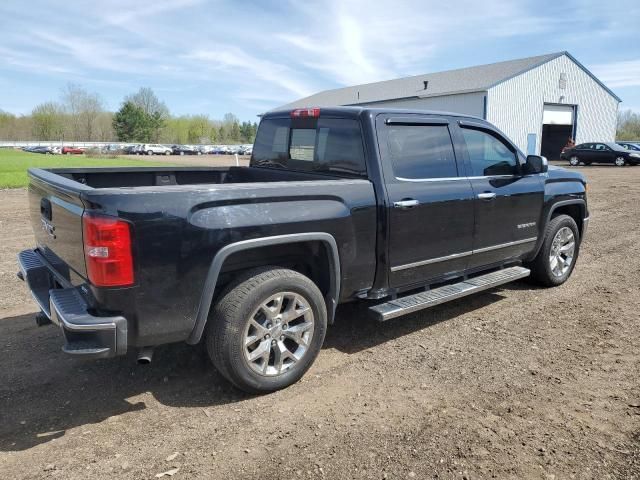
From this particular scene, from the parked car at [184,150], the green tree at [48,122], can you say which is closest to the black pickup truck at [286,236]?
the parked car at [184,150]

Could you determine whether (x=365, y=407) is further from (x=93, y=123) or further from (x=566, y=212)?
(x=93, y=123)

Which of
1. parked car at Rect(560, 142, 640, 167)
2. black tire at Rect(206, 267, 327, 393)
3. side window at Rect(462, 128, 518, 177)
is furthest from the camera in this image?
parked car at Rect(560, 142, 640, 167)

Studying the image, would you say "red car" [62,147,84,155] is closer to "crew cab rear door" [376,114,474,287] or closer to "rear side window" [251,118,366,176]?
"rear side window" [251,118,366,176]

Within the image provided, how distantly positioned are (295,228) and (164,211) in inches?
35.8

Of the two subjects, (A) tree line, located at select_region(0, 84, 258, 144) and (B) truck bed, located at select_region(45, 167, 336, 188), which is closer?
(B) truck bed, located at select_region(45, 167, 336, 188)

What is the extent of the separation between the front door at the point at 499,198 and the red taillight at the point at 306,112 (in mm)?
1398

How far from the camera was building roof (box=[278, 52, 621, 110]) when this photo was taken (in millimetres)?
34625

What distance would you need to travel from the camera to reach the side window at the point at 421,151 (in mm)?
4258

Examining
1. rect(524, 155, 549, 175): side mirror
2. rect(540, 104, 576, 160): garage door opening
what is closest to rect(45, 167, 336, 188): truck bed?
rect(524, 155, 549, 175): side mirror

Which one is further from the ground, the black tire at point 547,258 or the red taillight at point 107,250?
the red taillight at point 107,250

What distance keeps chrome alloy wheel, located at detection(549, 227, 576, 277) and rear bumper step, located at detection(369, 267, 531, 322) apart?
2.68ft

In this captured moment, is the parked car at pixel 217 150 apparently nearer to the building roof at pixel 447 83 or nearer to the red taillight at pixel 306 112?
the building roof at pixel 447 83

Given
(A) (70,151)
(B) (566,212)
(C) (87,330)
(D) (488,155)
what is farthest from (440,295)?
(A) (70,151)

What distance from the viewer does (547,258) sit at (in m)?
5.88
